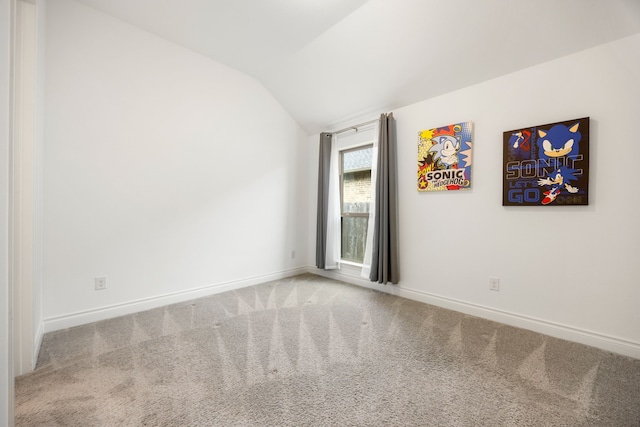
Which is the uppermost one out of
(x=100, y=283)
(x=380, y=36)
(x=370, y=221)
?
(x=380, y=36)

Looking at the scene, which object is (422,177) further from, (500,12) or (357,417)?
(357,417)

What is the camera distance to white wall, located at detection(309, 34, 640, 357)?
6.23 ft

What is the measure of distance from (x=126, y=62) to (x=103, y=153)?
3.01 feet

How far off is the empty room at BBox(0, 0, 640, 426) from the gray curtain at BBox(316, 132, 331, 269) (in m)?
0.49

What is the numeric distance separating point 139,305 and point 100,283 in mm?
402

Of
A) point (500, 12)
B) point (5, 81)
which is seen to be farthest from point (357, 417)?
point (500, 12)

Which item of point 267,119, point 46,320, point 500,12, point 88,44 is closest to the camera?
point 500,12

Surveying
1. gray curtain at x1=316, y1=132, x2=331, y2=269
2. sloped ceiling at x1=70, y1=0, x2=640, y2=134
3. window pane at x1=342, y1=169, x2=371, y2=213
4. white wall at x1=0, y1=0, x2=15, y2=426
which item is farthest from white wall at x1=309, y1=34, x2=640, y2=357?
white wall at x1=0, y1=0, x2=15, y2=426

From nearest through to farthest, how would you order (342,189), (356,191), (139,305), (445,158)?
(139,305) < (445,158) < (356,191) < (342,189)

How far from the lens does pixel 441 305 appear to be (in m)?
2.81

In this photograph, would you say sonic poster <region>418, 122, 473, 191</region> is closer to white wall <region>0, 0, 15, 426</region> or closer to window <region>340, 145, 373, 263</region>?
window <region>340, 145, 373, 263</region>

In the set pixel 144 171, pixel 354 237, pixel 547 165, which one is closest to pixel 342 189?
pixel 354 237

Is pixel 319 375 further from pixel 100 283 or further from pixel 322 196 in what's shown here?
pixel 322 196

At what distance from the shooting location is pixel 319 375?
1.63 m
